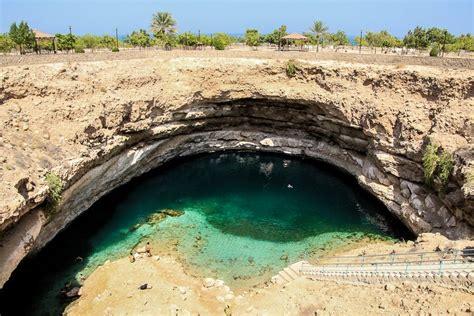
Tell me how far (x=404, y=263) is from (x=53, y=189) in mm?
23178

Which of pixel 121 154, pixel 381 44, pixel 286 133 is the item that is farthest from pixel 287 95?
pixel 381 44

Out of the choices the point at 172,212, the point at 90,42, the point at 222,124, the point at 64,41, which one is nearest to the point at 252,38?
the point at 222,124

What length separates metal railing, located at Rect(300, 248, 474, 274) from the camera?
19672 mm

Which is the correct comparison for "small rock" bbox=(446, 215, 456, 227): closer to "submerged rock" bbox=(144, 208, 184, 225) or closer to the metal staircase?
the metal staircase

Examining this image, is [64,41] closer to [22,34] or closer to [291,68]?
[22,34]

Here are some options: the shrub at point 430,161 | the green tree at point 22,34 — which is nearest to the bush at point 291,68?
the shrub at point 430,161

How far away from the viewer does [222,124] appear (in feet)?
159

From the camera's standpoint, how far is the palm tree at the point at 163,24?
59.8 metres

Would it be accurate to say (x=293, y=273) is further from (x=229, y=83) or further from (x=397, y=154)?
(x=229, y=83)

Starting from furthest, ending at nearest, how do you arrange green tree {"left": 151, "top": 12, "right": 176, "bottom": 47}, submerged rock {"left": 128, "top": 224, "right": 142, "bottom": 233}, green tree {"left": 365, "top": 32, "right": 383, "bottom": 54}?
1. green tree {"left": 365, "top": 32, "right": 383, "bottom": 54}
2. green tree {"left": 151, "top": 12, "right": 176, "bottom": 47}
3. submerged rock {"left": 128, "top": 224, "right": 142, "bottom": 233}

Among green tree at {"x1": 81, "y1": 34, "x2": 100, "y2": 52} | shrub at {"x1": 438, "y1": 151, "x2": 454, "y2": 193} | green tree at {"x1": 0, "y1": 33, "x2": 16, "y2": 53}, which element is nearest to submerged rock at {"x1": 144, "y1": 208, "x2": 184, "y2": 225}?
shrub at {"x1": 438, "y1": 151, "x2": 454, "y2": 193}

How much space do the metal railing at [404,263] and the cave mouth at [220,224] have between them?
110 inches

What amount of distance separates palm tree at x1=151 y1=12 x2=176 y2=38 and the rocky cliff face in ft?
64.5

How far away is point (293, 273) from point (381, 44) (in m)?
61.3
